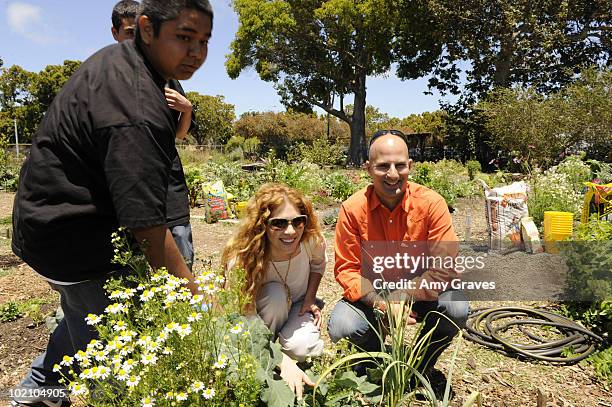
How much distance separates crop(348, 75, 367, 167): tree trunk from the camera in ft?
79.4

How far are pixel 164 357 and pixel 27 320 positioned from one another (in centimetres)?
275

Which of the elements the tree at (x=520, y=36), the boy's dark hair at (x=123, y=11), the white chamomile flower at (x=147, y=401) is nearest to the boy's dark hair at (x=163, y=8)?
the white chamomile flower at (x=147, y=401)

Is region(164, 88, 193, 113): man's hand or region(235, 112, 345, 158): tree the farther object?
region(235, 112, 345, 158): tree

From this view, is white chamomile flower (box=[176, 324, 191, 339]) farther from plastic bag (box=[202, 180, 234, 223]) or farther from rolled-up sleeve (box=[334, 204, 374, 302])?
plastic bag (box=[202, 180, 234, 223])

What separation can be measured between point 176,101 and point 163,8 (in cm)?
72

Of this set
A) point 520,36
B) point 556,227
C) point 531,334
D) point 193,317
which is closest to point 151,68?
point 193,317

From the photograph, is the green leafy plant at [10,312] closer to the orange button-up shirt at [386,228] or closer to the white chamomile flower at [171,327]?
the orange button-up shirt at [386,228]

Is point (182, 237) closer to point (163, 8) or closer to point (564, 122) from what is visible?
point (163, 8)

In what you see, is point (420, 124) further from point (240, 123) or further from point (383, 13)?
point (383, 13)

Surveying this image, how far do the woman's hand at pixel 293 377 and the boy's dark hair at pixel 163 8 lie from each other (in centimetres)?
123

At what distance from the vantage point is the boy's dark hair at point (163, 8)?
130cm

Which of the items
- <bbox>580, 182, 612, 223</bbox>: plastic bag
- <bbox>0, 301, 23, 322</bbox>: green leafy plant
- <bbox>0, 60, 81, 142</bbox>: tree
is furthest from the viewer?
<bbox>0, 60, 81, 142</bbox>: tree

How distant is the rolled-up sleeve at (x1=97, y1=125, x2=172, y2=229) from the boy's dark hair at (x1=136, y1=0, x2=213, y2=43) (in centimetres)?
33

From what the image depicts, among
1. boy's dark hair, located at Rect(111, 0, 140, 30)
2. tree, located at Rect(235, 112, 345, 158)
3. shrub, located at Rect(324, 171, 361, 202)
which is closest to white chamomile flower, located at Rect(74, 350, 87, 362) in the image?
boy's dark hair, located at Rect(111, 0, 140, 30)
